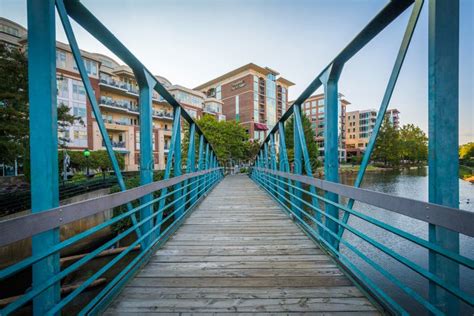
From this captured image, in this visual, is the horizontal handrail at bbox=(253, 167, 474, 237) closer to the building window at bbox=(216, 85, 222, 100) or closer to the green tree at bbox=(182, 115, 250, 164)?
the green tree at bbox=(182, 115, 250, 164)

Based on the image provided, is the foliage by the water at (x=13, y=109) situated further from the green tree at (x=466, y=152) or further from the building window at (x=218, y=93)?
the building window at (x=218, y=93)

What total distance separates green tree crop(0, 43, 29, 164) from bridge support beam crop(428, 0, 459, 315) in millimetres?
12369

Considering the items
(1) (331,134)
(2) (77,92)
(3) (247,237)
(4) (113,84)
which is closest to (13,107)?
(3) (247,237)

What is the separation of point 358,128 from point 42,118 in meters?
76.9

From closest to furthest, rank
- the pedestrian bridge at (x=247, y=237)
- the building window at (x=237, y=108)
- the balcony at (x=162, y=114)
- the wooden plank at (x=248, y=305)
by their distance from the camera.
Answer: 1. the pedestrian bridge at (x=247, y=237)
2. the wooden plank at (x=248, y=305)
3. the balcony at (x=162, y=114)
4. the building window at (x=237, y=108)

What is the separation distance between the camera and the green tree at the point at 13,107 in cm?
934

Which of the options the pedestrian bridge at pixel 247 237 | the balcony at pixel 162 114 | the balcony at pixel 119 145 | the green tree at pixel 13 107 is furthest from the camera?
the balcony at pixel 162 114

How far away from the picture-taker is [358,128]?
6906 centimetres

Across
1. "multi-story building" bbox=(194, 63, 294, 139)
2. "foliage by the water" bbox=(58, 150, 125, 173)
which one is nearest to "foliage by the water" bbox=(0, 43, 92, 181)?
"foliage by the water" bbox=(58, 150, 125, 173)

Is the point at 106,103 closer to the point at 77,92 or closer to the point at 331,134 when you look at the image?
the point at 77,92

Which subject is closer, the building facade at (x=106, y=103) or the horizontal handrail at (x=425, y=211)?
the horizontal handrail at (x=425, y=211)

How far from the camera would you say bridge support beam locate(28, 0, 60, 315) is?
1581mm

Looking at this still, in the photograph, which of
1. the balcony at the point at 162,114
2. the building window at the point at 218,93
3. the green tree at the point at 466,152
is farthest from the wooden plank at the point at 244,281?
the building window at the point at 218,93

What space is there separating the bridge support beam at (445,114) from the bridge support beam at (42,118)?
8.08 ft
